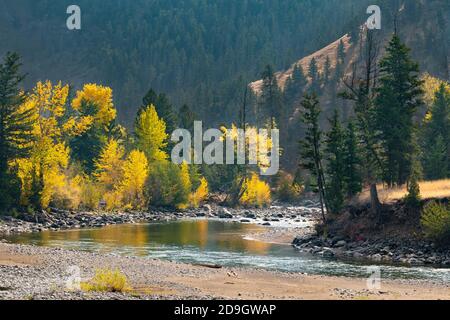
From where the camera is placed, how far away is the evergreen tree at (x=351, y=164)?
5894 centimetres

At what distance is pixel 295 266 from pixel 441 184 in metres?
18.3

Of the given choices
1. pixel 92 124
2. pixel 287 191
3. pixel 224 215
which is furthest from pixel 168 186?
pixel 287 191

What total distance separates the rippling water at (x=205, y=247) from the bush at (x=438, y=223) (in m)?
5.24

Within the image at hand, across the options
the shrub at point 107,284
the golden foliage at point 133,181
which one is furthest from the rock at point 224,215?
the shrub at point 107,284

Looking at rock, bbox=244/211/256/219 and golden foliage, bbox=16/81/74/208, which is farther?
rock, bbox=244/211/256/219

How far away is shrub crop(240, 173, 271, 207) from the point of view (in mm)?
105562

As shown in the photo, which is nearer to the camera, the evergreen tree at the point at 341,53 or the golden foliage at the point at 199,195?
the golden foliage at the point at 199,195

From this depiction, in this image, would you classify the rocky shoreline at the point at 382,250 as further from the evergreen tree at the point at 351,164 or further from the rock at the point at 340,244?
the evergreen tree at the point at 351,164

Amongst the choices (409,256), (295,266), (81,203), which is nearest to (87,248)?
(295,266)

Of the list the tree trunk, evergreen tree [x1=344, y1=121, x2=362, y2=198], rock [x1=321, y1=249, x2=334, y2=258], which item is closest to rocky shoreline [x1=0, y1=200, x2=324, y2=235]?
evergreen tree [x1=344, y1=121, x2=362, y2=198]

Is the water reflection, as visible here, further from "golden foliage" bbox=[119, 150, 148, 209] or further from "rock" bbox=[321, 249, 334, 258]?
"golden foliage" bbox=[119, 150, 148, 209]

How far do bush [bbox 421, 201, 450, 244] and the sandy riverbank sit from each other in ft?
38.1

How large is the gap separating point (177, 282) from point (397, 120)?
112 ft
